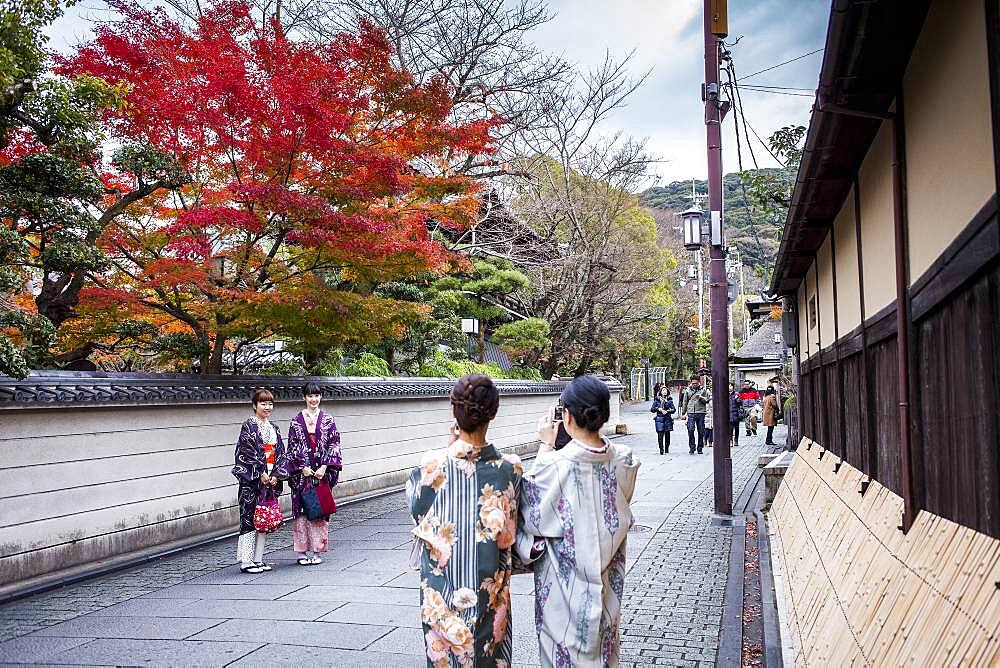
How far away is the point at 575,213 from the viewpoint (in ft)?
81.5

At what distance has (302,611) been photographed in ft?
23.1

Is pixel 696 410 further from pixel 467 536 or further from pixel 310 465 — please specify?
→ pixel 467 536

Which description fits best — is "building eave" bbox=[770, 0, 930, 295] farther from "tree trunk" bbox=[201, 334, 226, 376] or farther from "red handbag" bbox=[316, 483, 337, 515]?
"tree trunk" bbox=[201, 334, 226, 376]

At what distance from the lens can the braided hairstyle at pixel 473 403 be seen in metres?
3.88

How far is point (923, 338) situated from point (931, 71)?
4.69ft

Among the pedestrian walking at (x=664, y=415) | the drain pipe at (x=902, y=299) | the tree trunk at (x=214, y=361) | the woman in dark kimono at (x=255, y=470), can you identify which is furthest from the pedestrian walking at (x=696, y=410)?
the drain pipe at (x=902, y=299)

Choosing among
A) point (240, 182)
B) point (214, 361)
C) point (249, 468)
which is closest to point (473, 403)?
point (249, 468)

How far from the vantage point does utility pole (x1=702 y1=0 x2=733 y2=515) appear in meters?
11.7

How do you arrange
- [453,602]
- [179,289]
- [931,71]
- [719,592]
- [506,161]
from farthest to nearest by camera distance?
[506,161] → [179,289] → [719,592] → [931,71] → [453,602]

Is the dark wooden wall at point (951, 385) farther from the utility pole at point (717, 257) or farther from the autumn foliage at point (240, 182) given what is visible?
the autumn foliage at point (240, 182)

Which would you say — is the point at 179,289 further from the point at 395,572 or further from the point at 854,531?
the point at 854,531

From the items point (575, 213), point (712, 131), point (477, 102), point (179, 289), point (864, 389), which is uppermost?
point (477, 102)

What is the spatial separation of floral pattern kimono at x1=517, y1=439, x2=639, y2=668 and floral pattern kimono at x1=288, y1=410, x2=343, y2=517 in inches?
223

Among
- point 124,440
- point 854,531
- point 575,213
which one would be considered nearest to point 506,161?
point 575,213
